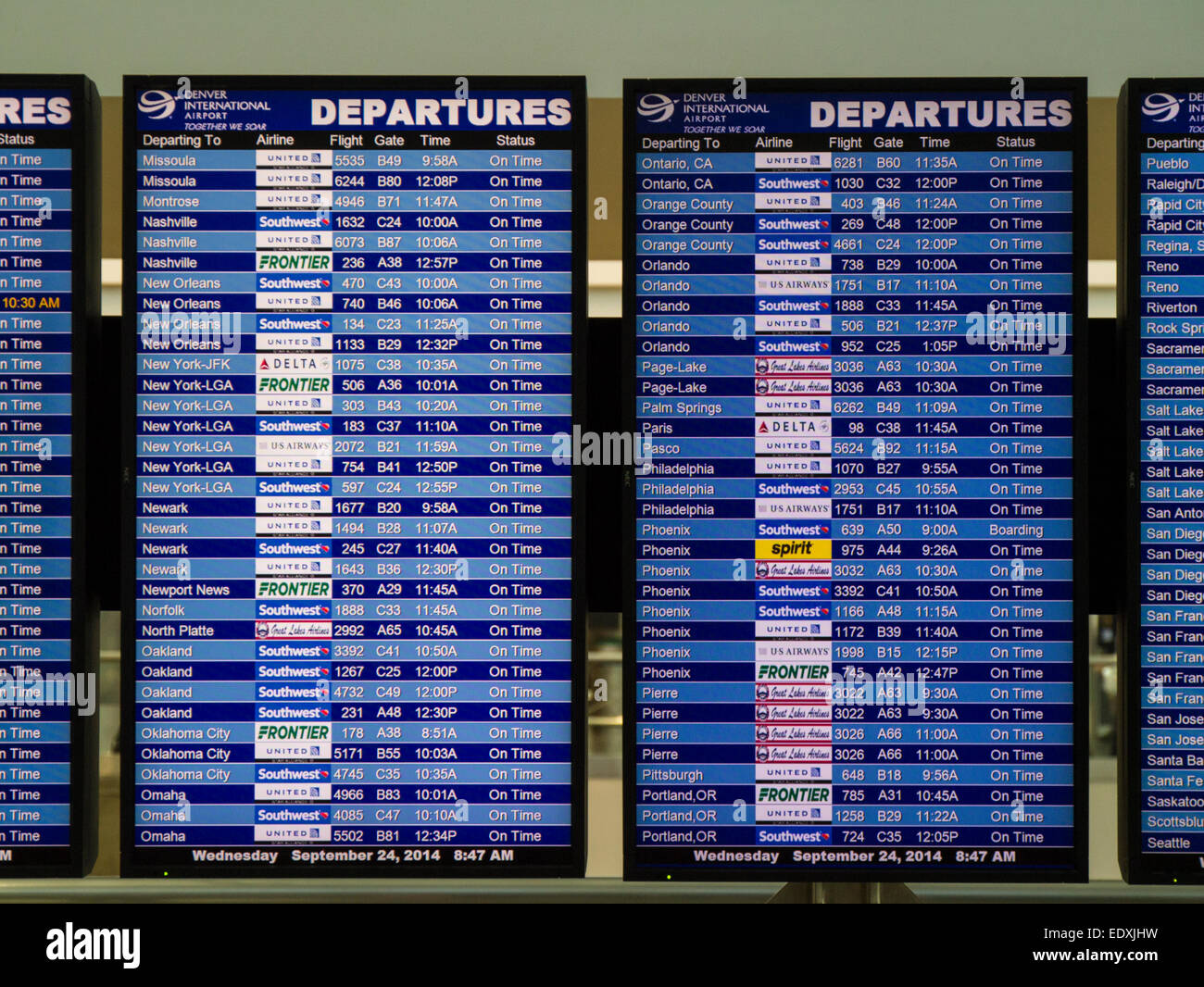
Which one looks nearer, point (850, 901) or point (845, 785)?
point (845, 785)

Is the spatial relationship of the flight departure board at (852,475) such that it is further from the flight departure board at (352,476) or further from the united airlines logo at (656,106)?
the flight departure board at (352,476)

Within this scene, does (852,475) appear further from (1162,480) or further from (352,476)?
(352,476)

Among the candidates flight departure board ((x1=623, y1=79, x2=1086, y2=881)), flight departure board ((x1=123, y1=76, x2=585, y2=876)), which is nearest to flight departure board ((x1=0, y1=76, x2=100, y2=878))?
flight departure board ((x1=123, y1=76, x2=585, y2=876))

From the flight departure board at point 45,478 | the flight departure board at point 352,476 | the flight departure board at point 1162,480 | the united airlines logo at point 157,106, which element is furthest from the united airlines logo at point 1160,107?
the flight departure board at point 45,478

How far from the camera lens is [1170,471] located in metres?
2.12

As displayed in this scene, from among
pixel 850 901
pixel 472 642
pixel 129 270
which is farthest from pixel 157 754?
pixel 850 901

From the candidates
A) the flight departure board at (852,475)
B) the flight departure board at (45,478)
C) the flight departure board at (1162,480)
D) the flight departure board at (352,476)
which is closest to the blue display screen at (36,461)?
the flight departure board at (45,478)

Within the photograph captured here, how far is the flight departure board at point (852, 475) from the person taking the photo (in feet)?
6.77

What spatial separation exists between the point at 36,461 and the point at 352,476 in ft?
2.23

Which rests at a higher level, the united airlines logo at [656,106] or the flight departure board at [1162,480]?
the united airlines logo at [656,106]

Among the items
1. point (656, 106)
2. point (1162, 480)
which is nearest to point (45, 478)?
point (656, 106)

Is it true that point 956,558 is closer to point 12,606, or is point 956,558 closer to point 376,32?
point 376,32
